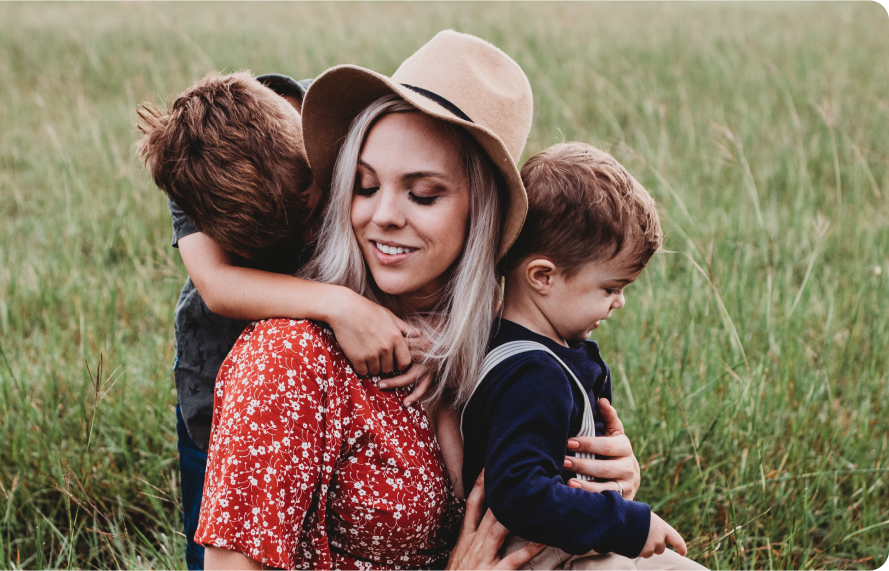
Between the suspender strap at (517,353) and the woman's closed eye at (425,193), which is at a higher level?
the woman's closed eye at (425,193)

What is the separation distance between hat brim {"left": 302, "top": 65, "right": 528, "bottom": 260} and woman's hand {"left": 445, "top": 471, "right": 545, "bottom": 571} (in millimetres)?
598

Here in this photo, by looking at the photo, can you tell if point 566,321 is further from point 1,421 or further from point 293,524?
point 1,421

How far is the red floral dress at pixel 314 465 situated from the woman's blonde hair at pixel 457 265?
133 mm

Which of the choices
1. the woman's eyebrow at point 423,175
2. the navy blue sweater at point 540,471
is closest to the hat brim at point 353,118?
the woman's eyebrow at point 423,175

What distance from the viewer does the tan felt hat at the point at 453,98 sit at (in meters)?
1.61

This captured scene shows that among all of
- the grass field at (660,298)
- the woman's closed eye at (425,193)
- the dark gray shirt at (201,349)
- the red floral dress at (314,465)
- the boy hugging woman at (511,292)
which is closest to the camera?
the red floral dress at (314,465)

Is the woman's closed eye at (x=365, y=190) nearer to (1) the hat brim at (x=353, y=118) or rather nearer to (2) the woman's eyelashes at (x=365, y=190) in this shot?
(2) the woman's eyelashes at (x=365, y=190)

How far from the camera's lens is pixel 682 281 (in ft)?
12.9

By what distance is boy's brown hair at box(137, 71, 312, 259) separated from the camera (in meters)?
1.61

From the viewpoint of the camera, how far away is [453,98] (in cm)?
163

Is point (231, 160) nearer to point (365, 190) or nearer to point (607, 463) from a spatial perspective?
point (365, 190)

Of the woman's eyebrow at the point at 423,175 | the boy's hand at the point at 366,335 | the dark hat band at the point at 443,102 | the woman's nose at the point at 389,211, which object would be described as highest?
the dark hat band at the point at 443,102

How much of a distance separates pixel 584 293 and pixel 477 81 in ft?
1.86

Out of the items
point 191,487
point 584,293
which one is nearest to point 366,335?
point 584,293
